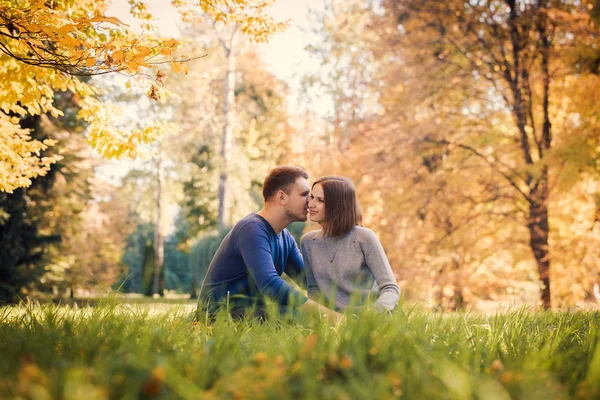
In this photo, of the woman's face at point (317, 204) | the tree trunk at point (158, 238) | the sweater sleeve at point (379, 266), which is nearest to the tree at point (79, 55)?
the woman's face at point (317, 204)

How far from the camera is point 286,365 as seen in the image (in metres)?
1.77

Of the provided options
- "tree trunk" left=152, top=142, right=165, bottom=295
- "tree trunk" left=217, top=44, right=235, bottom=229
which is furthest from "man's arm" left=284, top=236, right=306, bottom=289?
"tree trunk" left=152, top=142, right=165, bottom=295

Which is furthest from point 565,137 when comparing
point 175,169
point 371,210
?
point 175,169

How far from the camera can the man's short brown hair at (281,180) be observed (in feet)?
13.2

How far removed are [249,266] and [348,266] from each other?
78 cm

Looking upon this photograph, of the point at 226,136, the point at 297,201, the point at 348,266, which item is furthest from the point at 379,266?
the point at 226,136

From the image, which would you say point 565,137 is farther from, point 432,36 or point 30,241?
point 30,241

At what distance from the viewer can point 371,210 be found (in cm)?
1219

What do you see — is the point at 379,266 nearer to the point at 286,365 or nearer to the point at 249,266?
the point at 249,266

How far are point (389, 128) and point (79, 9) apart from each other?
6.92 metres

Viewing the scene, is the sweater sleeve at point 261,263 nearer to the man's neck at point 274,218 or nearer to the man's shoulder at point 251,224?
the man's shoulder at point 251,224

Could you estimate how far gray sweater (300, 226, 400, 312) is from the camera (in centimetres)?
375

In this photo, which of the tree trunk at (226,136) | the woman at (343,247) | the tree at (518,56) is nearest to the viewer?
the woman at (343,247)

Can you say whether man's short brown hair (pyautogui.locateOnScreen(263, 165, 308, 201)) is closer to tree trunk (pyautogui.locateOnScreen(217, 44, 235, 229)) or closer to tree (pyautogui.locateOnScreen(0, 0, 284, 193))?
tree (pyautogui.locateOnScreen(0, 0, 284, 193))
